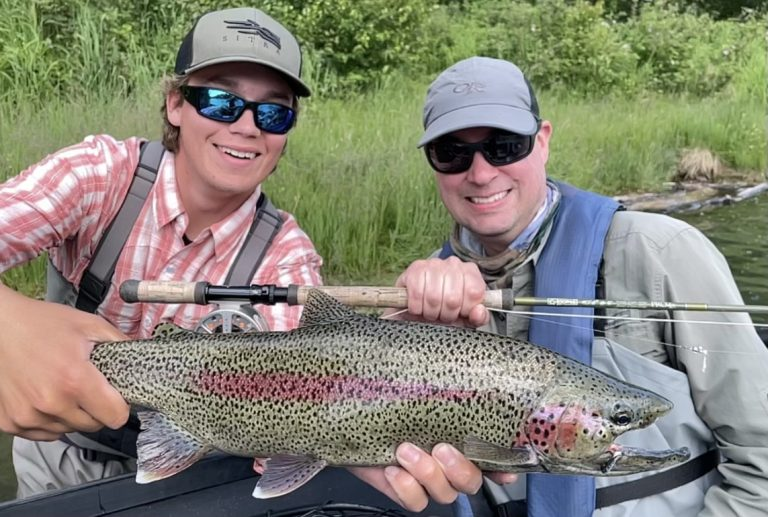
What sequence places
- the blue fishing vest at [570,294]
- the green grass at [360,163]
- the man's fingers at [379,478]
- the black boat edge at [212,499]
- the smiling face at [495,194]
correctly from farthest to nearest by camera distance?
the green grass at [360,163] → the smiling face at [495,194] → the black boat edge at [212,499] → the blue fishing vest at [570,294] → the man's fingers at [379,478]

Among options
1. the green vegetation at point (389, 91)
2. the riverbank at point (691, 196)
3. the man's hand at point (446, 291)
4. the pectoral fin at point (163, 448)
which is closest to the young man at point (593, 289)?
the man's hand at point (446, 291)

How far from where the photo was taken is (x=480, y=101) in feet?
9.20

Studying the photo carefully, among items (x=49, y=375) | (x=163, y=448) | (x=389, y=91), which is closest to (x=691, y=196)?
(x=389, y=91)

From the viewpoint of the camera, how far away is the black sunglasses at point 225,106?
9.31 feet

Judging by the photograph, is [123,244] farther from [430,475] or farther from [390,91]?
[390,91]

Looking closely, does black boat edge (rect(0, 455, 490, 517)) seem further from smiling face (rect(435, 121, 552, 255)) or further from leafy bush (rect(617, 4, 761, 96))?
leafy bush (rect(617, 4, 761, 96))

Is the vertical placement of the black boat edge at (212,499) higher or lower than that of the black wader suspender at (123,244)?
lower

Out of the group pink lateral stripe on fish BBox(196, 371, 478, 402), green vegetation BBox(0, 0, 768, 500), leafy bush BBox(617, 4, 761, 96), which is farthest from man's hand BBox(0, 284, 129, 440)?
leafy bush BBox(617, 4, 761, 96)

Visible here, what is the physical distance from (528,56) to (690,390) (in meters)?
13.8

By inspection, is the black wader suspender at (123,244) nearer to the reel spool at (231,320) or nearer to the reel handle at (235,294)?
the reel spool at (231,320)

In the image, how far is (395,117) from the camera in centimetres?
944

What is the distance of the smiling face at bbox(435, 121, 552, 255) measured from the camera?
2.82 meters

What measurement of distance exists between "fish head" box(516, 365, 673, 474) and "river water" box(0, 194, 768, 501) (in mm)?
4091

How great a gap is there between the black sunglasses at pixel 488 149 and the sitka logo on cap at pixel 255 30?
74 centimetres
